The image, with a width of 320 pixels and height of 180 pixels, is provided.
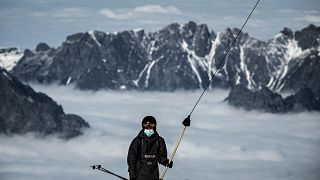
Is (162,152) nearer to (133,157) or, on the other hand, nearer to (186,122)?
(133,157)

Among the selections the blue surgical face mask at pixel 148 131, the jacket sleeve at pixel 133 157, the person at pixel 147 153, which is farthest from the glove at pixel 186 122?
the jacket sleeve at pixel 133 157

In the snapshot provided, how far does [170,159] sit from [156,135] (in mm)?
899

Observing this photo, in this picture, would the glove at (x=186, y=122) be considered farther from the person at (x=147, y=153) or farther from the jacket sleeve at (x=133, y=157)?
the jacket sleeve at (x=133, y=157)

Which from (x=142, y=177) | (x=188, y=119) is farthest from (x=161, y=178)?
(x=188, y=119)

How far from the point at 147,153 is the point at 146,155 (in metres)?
0.07

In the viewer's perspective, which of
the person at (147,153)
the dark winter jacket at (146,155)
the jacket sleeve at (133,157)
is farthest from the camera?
the dark winter jacket at (146,155)

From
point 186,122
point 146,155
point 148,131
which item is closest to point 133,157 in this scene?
point 146,155

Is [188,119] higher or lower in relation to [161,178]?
higher

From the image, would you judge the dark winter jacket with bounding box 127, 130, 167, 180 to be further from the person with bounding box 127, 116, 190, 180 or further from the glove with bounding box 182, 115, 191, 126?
the glove with bounding box 182, 115, 191, 126

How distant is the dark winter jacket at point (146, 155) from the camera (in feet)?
73.8

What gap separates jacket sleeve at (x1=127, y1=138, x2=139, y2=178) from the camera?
73.0 feet

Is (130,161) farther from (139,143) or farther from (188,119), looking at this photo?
(188,119)

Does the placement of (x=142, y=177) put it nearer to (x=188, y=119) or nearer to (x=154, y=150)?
(x=154, y=150)

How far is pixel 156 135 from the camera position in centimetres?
2250
